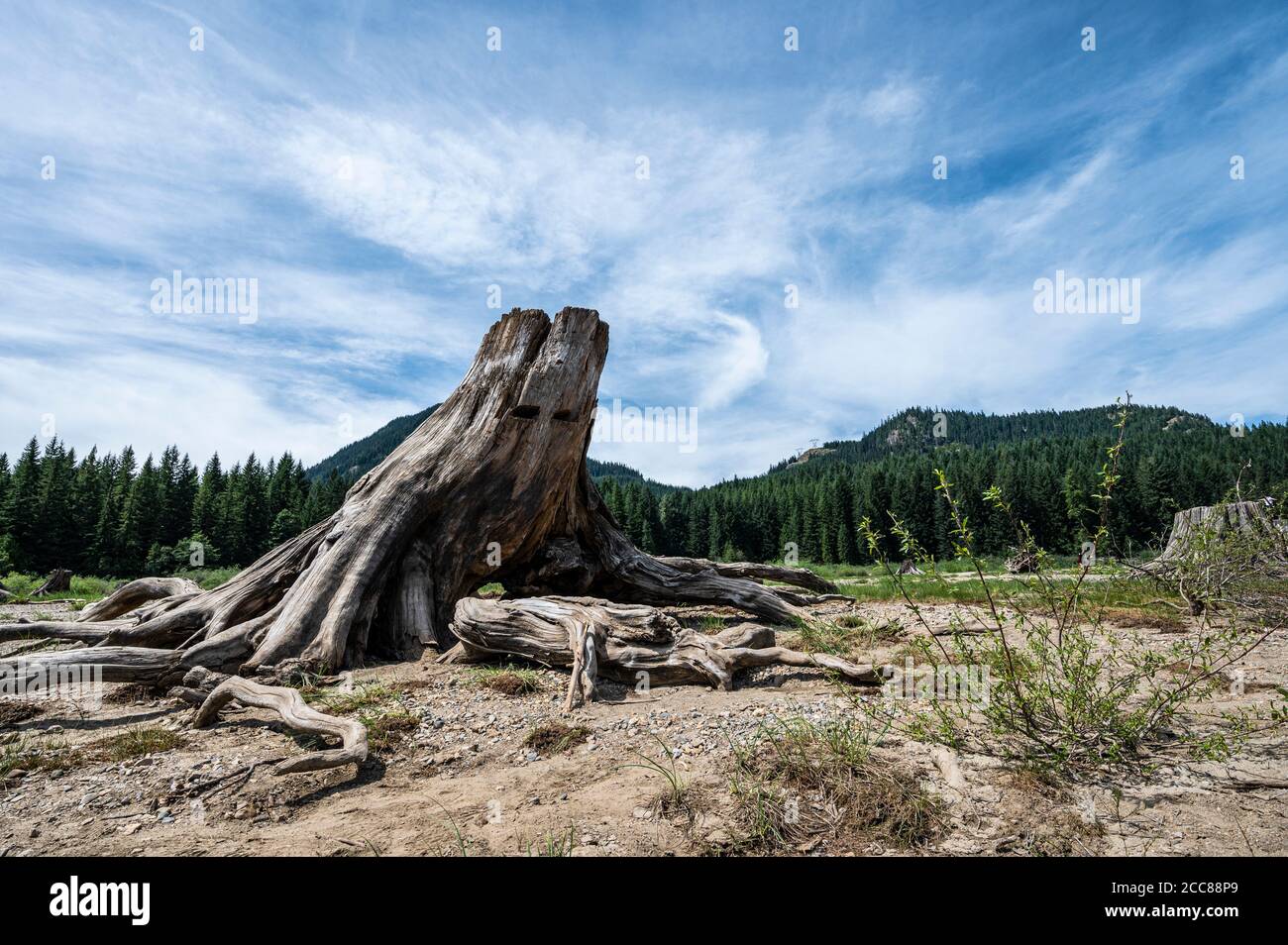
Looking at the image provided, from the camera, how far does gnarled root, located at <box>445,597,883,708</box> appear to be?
21.1ft

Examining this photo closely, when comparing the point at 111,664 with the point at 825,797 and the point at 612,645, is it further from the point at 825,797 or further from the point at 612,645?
the point at 825,797

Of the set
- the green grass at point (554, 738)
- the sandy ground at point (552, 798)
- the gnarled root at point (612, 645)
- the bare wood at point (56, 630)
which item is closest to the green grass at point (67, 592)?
the bare wood at point (56, 630)

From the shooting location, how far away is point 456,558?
1001 centimetres

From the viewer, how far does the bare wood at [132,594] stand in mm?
10633

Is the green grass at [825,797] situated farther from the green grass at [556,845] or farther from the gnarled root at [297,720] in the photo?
the gnarled root at [297,720]

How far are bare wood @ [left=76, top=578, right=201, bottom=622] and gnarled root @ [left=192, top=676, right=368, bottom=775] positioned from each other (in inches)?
241

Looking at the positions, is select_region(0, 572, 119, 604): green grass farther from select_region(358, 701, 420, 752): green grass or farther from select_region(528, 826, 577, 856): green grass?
select_region(528, 826, 577, 856): green grass

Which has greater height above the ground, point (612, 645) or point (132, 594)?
point (132, 594)

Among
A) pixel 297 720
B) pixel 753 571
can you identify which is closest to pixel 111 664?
pixel 297 720

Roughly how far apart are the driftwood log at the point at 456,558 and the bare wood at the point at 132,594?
0.04 m

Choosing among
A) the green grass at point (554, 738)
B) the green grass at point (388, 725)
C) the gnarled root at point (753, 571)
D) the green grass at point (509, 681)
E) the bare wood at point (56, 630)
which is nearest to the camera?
the green grass at point (554, 738)

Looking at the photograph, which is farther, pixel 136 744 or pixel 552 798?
pixel 136 744

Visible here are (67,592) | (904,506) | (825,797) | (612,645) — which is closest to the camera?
(825,797)

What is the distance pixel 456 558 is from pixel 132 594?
6337 mm
